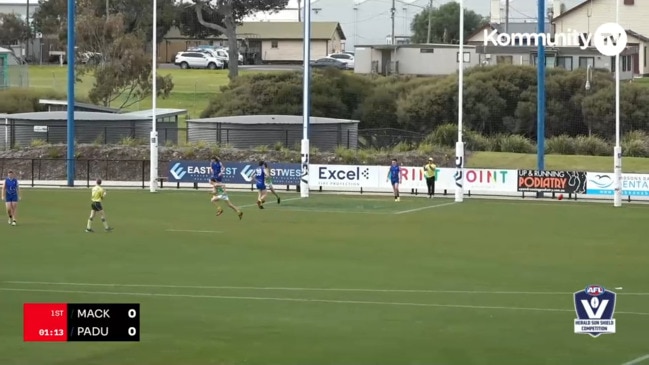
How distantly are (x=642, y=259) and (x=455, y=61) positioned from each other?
66.8 metres

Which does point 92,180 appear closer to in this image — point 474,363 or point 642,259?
point 642,259

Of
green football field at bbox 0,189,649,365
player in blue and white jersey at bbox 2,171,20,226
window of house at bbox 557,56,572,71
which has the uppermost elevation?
window of house at bbox 557,56,572,71

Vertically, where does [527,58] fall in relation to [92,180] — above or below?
above

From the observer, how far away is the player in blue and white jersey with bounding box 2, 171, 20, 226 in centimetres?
3850

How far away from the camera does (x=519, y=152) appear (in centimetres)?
6812

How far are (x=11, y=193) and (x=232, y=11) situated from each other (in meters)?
63.0

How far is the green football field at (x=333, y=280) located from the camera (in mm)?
20016

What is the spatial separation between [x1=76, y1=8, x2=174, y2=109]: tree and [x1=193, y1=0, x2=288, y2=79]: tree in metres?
10.1

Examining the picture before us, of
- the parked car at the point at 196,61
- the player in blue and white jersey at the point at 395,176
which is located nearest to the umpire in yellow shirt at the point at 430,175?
the player in blue and white jersey at the point at 395,176

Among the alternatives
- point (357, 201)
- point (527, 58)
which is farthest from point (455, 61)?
point (357, 201)

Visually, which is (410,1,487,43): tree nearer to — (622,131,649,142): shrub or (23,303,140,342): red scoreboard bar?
(622,131,649,142): shrub

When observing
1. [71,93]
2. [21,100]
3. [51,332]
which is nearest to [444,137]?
[71,93]

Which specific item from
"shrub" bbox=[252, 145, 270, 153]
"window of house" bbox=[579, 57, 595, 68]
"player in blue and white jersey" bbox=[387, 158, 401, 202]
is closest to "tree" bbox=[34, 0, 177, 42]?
"window of house" bbox=[579, 57, 595, 68]

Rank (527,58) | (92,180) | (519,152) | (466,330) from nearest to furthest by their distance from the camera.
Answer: (466,330) < (92,180) < (519,152) < (527,58)
